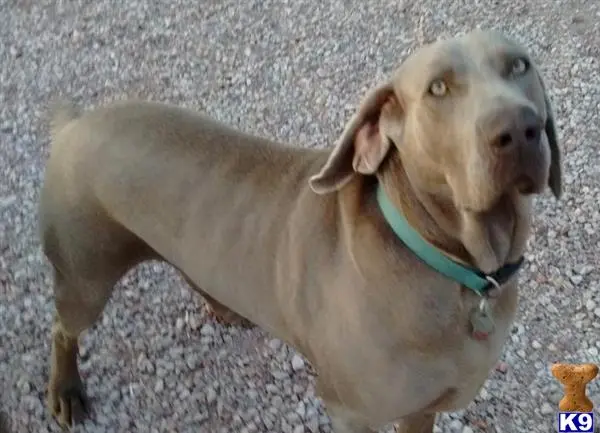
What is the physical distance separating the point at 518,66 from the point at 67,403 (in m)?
1.61

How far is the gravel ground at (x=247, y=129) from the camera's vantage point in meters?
2.62

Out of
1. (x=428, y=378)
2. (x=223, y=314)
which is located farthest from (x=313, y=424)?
(x=428, y=378)

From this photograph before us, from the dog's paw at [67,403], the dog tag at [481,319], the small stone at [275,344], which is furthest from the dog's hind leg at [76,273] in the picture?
the dog tag at [481,319]

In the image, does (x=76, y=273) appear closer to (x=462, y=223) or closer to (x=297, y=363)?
(x=297, y=363)

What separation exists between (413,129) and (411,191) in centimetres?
14

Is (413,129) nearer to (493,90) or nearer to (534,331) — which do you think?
(493,90)

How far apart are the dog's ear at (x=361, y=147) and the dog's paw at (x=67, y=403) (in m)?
1.15

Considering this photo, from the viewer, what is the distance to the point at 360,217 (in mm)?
1819

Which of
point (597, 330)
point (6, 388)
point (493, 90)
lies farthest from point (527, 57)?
point (6, 388)

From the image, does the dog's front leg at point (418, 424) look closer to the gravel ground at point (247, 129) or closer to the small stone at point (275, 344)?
the gravel ground at point (247, 129)

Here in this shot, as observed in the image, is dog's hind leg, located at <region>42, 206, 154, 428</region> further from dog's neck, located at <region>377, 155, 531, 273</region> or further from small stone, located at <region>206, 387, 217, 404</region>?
dog's neck, located at <region>377, 155, 531, 273</region>

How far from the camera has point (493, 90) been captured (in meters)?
1.53

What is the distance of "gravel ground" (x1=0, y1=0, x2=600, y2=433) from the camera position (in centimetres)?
262

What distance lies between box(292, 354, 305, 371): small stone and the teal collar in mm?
996
